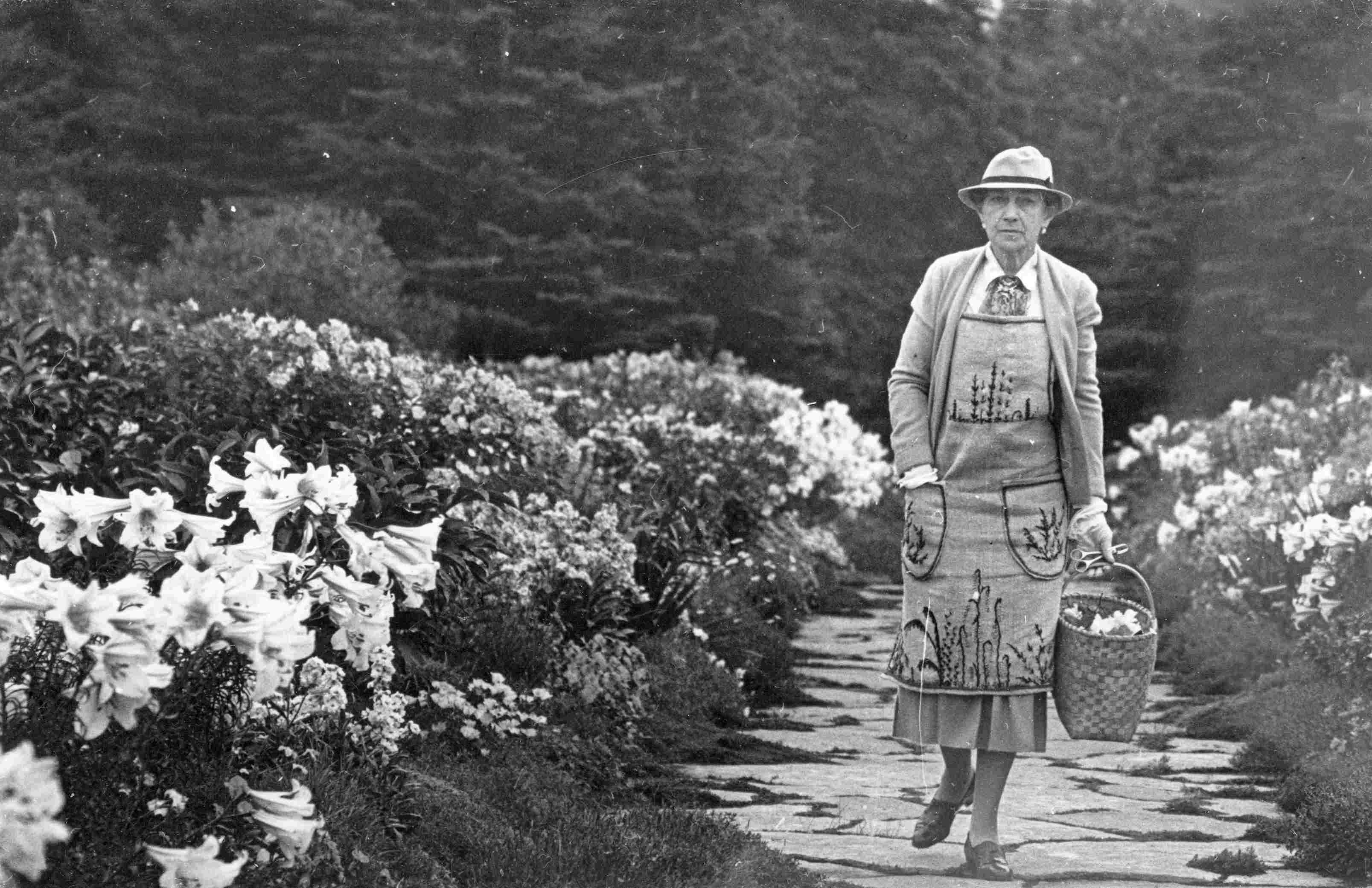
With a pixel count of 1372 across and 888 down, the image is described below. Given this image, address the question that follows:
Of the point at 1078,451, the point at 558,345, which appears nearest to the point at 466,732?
the point at 1078,451

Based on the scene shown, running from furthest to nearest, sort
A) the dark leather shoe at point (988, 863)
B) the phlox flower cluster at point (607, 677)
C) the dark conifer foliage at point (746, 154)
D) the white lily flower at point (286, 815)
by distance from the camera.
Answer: the dark conifer foliage at point (746, 154) → the phlox flower cluster at point (607, 677) → the dark leather shoe at point (988, 863) → the white lily flower at point (286, 815)

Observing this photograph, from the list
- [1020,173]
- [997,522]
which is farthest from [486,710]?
[1020,173]

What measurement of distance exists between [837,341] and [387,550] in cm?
1438

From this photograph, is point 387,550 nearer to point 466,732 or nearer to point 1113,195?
point 466,732

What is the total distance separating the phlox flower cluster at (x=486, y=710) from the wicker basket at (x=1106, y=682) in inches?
59.1

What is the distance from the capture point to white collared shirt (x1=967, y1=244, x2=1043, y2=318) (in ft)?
14.1

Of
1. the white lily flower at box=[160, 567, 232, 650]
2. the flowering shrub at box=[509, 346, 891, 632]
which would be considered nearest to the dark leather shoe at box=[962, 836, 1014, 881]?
the white lily flower at box=[160, 567, 232, 650]

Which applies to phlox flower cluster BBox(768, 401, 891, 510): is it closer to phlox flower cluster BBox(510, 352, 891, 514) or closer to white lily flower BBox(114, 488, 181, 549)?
phlox flower cluster BBox(510, 352, 891, 514)

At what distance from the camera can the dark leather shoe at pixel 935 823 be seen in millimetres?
4367

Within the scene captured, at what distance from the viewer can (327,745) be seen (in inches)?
141

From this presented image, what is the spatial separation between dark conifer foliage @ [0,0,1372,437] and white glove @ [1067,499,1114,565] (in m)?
10.1

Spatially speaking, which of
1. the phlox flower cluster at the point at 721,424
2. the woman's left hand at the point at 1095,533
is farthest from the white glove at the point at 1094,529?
the phlox flower cluster at the point at 721,424

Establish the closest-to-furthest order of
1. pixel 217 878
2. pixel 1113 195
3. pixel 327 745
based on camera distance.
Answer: pixel 217 878, pixel 327 745, pixel 1113 195

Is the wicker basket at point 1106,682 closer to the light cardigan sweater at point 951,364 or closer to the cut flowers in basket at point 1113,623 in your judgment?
the cut flowers in basket at point 1113,623
